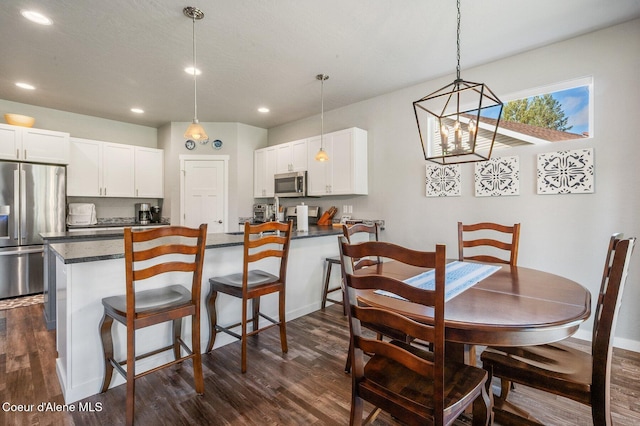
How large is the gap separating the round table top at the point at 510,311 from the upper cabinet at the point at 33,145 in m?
5.04

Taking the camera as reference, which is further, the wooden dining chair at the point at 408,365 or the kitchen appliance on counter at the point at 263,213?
the kitchen appliance on counter at the point at 263,213

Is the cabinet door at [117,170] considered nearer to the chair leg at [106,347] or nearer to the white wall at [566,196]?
the chair leg at [106,347]

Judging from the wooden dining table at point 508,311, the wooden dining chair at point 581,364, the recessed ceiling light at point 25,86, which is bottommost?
the wooden dining chair at point 581,364

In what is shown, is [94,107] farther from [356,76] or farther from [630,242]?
[630,242]

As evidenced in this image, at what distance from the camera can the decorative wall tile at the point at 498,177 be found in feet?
10.2

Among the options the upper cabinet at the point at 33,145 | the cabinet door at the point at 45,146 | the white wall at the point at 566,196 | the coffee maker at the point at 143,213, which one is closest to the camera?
the white wall at the point at 566,196

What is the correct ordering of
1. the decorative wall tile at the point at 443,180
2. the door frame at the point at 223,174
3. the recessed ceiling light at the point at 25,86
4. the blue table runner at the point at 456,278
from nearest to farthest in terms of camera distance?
the blue table runner at the point at 456,278, the decorative wall tile at the point at 443,180, the recessed ceiling light at the point at 25,86, the door frame at the point at 223,174

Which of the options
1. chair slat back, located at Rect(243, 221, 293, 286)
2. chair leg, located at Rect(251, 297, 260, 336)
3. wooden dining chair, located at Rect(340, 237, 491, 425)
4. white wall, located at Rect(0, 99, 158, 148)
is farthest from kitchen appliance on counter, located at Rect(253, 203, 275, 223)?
wooden dining chair, located at Rect(340, 237, 491, 425)

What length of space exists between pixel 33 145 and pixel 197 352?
431 cm

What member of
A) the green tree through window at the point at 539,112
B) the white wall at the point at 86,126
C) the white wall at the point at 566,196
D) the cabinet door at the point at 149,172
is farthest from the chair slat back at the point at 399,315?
the white wall at the point at 86,126

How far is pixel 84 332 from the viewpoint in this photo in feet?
6.35

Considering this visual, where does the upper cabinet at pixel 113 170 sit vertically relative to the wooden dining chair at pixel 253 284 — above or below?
above

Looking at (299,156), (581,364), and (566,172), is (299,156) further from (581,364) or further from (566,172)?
(581,364)

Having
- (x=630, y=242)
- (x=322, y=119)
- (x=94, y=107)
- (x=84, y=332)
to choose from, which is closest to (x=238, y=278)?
(x=84, y=332)
